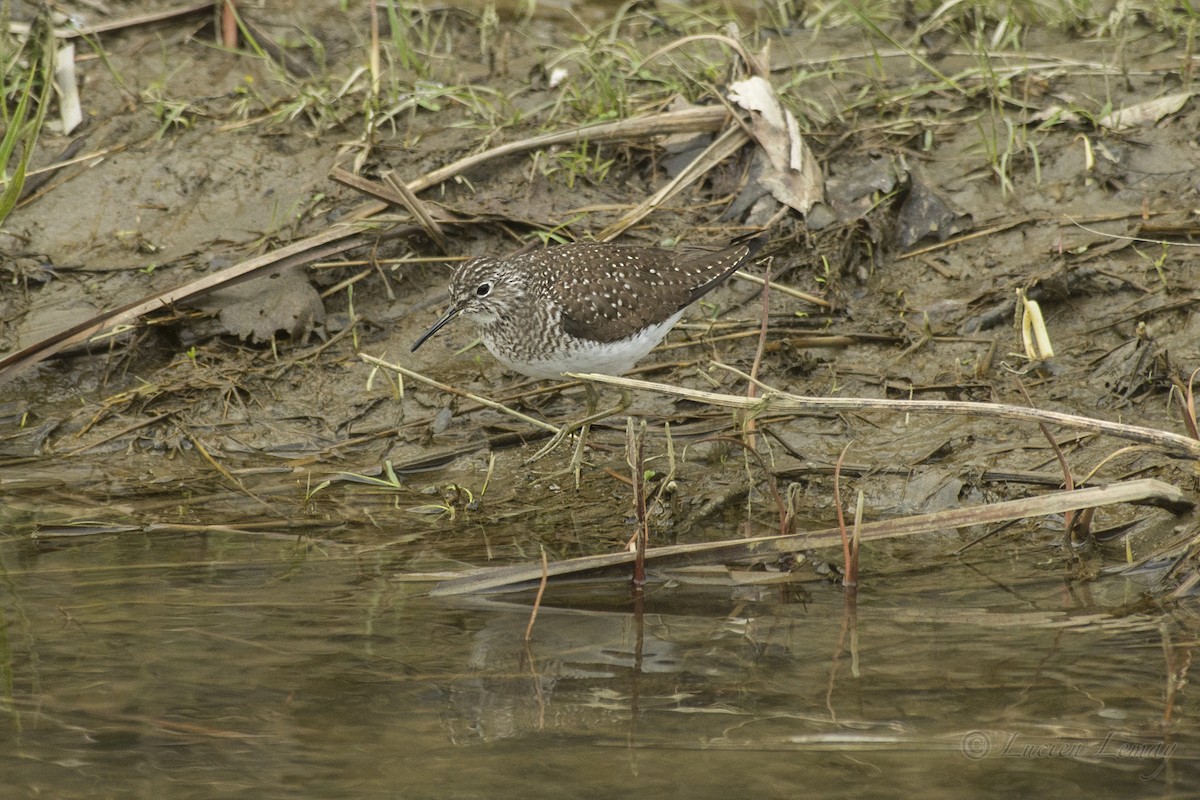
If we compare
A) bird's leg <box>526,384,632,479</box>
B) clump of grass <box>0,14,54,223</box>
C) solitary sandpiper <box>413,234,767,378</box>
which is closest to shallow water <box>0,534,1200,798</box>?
bird's leg <box>526,384,632,479</box>

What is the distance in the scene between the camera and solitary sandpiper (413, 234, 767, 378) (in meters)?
6.08

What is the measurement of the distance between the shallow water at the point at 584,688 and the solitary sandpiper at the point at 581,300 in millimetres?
1530

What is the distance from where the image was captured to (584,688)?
164 inches

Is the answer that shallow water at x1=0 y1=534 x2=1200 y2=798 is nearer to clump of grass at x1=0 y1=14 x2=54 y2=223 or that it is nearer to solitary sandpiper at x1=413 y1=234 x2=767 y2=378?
solitary sandpiper at x1=413 y1=234 x2=767 y2=378

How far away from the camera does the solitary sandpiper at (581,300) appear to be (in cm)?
608

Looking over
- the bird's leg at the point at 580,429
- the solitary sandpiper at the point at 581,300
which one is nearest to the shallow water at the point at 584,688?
the bird's leg at the point at 580,429

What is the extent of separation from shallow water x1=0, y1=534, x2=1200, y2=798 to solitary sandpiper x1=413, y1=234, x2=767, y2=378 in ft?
5.02

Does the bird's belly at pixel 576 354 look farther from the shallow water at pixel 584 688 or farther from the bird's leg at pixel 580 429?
the shallow water at pixel 584 688

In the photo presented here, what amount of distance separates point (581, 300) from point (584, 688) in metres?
2.45

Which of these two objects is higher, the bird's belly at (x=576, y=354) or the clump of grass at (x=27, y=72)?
the clump of grass at (x=27, y=72)

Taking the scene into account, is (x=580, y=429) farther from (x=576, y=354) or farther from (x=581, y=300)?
(x=581, y=300)

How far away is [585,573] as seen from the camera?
16.1 feet

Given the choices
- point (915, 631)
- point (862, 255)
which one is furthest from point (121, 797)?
point (862, 255)

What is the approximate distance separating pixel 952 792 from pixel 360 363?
14.6ft
